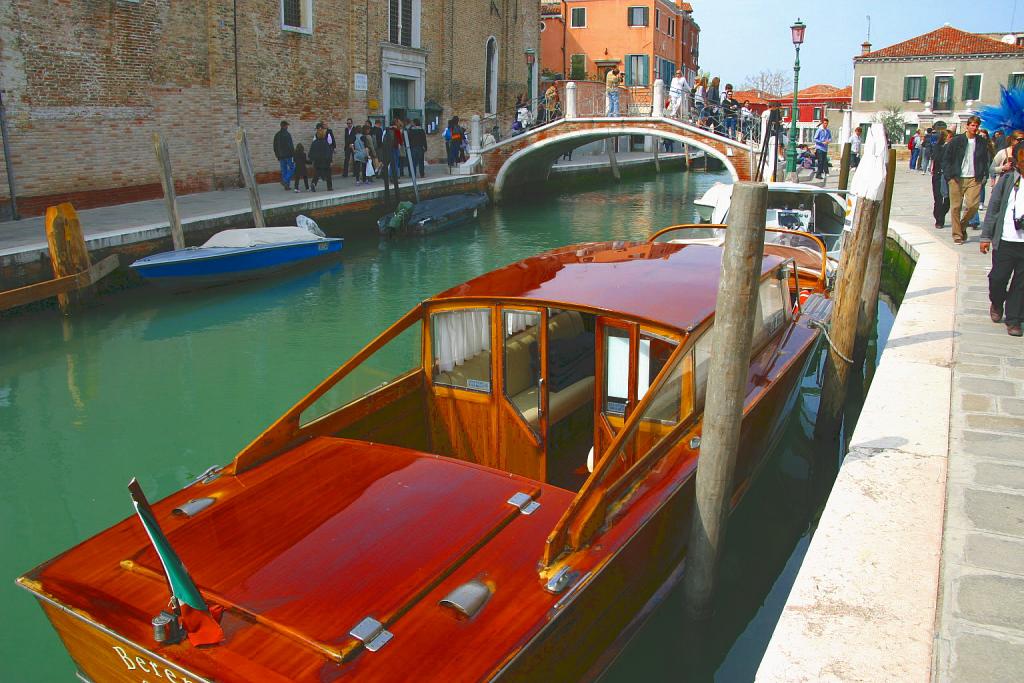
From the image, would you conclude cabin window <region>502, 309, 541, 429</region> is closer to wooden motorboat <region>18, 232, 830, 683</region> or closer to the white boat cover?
wooden motorboat <region>18, 232, 830, 683</region>

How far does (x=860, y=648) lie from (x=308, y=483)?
2002 mm

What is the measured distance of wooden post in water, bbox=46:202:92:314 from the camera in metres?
8.90

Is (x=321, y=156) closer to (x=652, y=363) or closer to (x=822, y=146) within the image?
(x=822, y=146)

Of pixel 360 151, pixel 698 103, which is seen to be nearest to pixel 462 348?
pixel 360 151

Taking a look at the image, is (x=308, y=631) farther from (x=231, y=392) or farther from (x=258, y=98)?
(x=258, y=98)

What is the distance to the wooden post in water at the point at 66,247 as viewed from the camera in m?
8.90

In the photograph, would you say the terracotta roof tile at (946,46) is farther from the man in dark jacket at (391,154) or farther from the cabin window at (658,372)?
the cabin window at (658,372)

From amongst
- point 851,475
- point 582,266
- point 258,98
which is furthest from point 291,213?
point 851,475

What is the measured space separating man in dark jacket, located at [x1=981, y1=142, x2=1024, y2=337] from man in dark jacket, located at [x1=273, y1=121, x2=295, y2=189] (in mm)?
11839

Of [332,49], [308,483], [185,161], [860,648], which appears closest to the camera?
[860,648]

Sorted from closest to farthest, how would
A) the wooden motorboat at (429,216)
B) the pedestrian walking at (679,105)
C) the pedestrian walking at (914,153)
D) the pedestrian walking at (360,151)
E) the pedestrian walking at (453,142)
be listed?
the wooden motorboat at (429,216)
the pedestrian walking at (360,151)
the pedestrian walking at (679,105)
the pedestrian walking at (453,142)
the pedestrian walking at (914,153)

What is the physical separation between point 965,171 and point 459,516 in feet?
26.6

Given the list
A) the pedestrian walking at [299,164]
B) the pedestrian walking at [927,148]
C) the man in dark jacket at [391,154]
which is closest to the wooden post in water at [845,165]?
the pedestrian walking at [927,148]

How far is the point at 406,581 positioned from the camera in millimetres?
2742
